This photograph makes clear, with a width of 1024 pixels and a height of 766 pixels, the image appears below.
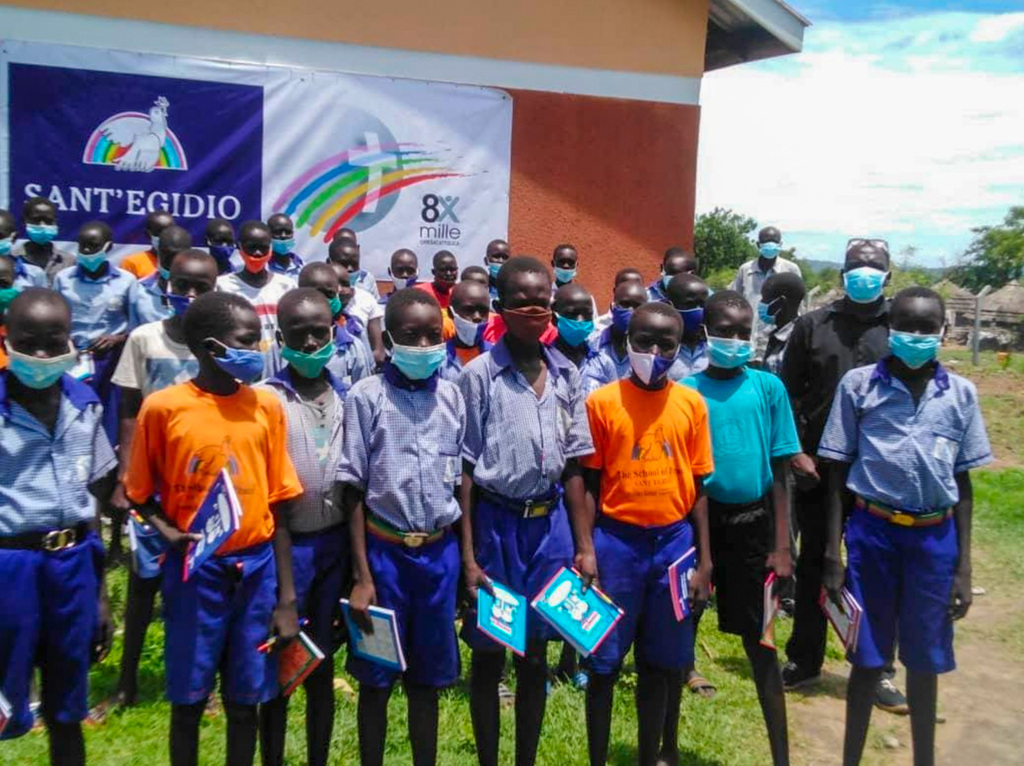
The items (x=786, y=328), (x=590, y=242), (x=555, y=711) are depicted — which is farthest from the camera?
(x=590, y=242)

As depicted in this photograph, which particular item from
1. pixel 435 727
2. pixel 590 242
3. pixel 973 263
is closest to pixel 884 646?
pixel 435 727

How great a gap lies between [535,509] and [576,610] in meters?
0.38

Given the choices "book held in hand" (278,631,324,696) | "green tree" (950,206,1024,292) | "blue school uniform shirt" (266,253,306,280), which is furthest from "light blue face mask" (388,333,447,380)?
"green tree" (950,206,1024,292)

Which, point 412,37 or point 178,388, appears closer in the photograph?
point 178,388

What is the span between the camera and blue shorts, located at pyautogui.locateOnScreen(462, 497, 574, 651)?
331cm

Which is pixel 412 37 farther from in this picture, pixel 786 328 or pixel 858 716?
pixel 858 716

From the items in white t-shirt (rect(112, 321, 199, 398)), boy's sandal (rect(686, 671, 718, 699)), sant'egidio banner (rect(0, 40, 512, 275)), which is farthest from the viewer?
sant'egidio banner (rect(0, 40, 512, 275))

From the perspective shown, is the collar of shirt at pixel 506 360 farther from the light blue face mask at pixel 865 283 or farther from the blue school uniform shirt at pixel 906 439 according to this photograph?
the light blue face mask at pixel 865 283

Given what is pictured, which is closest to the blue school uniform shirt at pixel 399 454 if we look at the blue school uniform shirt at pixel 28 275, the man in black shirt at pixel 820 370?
the man in black shirt at pixel 820 370

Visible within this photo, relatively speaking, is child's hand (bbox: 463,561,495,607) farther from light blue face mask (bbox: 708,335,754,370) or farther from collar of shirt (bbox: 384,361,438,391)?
light blue face mask (bbox: 708,335,754,370)

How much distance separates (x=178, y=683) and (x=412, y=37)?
6.40 metres

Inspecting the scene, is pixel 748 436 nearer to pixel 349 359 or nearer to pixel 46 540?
pixel 349 359

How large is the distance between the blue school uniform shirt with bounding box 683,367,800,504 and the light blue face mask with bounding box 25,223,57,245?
4.80 metres

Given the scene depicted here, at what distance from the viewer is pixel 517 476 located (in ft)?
10.8
